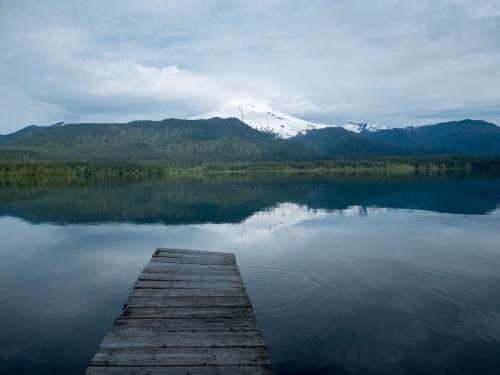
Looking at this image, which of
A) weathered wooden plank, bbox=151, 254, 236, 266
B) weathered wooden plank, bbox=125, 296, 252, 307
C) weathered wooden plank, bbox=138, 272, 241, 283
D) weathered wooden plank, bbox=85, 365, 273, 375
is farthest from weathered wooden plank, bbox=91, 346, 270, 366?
weathered wooden plank, bbox=151, 254, 236, 266

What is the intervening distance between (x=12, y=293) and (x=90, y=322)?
732cm

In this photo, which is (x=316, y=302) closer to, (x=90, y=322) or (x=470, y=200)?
(x=90, y=322)

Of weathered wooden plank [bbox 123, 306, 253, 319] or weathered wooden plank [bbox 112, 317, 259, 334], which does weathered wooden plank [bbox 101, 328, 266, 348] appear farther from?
weathered wooden plank [bbox 123, 306, 253, 319]

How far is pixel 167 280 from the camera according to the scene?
1777cm

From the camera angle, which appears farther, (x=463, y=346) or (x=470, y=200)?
(x=470, y=200)

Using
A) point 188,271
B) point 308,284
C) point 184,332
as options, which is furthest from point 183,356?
point 308,284

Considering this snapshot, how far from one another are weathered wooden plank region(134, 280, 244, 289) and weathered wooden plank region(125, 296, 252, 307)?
4.90 feet

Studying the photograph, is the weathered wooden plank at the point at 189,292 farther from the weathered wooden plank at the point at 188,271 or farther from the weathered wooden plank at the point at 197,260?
the weathered wooden plank at the point at 197,260

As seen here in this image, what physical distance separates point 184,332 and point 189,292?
4.01m

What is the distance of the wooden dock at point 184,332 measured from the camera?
394 inches

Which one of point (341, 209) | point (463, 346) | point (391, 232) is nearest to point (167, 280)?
point (463, 346)

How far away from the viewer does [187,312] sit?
13.7 metres

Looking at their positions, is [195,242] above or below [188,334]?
below

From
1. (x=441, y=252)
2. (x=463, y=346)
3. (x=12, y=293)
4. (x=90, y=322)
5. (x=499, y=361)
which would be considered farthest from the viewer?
(x=441, y=252)
